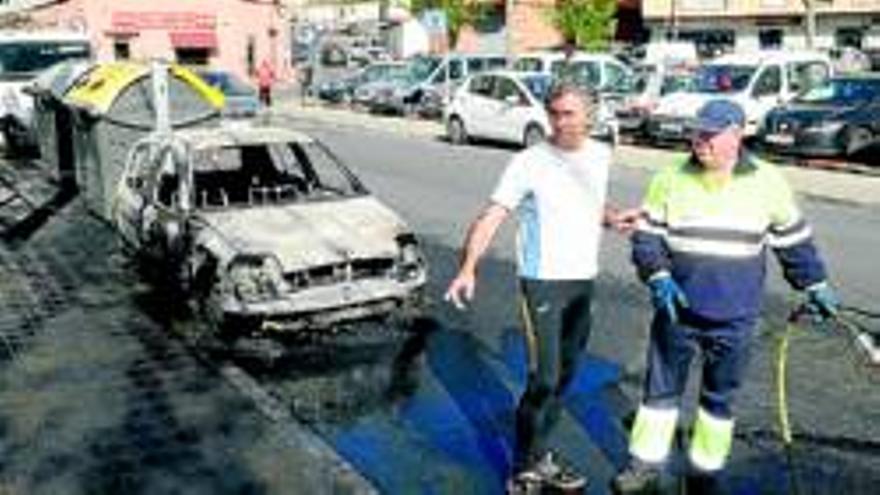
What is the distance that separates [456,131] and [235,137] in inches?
677

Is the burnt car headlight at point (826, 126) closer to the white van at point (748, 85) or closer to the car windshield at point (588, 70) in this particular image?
the white van at point (748, 85)

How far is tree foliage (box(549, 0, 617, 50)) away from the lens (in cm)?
6072

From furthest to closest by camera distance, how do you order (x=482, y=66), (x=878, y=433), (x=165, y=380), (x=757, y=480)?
(x=482, y=66), (x=165, y=380), (x=878, y=433), (x=757, y=480)

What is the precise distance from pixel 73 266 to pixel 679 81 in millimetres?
18320

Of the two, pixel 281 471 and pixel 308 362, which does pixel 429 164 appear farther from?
pixel 281 471

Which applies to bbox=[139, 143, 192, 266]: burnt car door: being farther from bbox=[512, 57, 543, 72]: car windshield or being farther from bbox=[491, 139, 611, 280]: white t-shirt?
bbox=[512, 57, 543, 72]: car windshield

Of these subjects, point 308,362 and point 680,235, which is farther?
point 308,362

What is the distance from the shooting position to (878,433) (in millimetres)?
7664

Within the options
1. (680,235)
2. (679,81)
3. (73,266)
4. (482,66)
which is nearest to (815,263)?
(680,235)

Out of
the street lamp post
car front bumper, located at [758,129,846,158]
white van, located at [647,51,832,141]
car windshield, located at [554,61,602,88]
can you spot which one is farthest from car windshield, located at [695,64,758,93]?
the street lamp post

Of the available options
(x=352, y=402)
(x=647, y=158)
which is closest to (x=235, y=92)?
(x=647, y=158)

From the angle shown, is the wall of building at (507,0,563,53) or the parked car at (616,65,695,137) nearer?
the parked car at (616,65,695,137)

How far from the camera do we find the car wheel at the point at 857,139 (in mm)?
22969

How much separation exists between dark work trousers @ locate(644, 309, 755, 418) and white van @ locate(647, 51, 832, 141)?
20.3m
